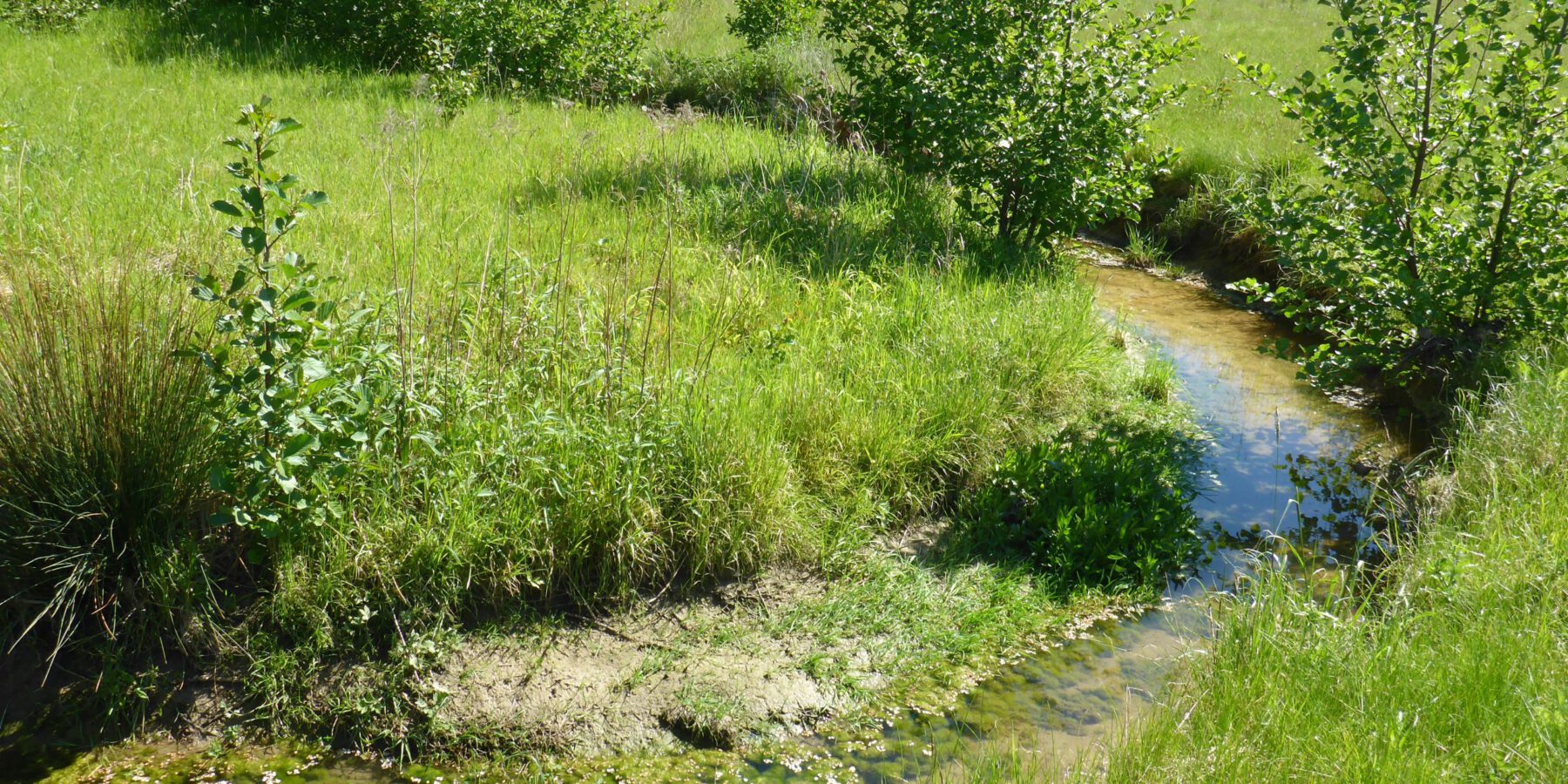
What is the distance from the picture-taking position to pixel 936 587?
5.02 metres

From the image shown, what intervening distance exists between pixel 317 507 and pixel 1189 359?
628cm

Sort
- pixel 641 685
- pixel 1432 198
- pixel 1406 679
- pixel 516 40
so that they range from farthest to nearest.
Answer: pixel 516 40
pixel 1432 198
pixel 641 685
pixel 1406 679

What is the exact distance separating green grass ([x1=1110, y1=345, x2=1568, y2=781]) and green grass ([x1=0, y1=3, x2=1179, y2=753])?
1.20m

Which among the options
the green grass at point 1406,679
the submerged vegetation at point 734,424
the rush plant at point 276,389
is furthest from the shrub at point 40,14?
the green grass at point 1406,679

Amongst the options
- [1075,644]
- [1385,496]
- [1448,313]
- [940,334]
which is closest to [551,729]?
[1075,644]

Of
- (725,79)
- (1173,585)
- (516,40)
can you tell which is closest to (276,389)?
Answer: (1173,585)

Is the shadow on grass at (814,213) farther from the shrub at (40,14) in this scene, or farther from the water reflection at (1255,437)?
the shrub at (40,14)

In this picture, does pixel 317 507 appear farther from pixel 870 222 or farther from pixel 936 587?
pixel 870 222

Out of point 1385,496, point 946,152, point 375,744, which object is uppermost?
point 946,152

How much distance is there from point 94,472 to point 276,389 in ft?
2.54

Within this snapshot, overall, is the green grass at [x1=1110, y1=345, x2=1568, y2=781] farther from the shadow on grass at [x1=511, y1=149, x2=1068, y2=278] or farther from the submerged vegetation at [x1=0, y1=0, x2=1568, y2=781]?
the shadow on grass at [x1=511, y1=149, x2=1068, y2=278]

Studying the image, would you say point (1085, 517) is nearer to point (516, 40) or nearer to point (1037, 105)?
point (1037, 105)

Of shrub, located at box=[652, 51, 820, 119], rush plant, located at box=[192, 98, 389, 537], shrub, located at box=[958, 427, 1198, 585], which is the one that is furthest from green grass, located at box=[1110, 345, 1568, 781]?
shrub, located at box=[652, 51, 820, 119]

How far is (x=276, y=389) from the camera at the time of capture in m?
3.85
